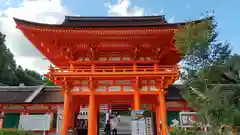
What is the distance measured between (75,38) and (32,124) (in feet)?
20.5

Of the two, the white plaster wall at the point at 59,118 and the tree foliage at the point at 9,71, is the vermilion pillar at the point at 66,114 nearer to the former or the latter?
the white plaster wall at the point at 59,118

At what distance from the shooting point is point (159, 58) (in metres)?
13.9

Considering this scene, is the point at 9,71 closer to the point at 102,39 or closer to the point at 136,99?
the point at 102,39

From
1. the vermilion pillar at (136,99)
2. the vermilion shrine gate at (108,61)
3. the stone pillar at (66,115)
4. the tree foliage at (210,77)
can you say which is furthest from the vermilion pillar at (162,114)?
the stone pillar at (66,115)

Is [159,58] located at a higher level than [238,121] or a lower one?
higher

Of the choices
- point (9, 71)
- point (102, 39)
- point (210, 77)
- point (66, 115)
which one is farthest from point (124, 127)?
point (9, 71)

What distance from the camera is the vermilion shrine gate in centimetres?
1225

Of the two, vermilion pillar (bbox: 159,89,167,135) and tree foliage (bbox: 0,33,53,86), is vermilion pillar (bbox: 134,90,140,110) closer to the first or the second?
vermilion pillar (bbox: 159,89,167,135)

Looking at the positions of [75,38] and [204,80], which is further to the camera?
[75,38]

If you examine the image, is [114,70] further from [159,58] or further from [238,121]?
[238,121]

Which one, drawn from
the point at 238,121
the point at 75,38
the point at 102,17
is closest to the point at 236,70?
the point at 238,121

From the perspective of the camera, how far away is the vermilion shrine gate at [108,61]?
12.2 metres

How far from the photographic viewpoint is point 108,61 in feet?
45.5

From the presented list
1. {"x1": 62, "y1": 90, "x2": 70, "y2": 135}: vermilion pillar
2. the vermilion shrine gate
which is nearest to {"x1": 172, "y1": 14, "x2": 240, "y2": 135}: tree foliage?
the vermilion shrine gate
